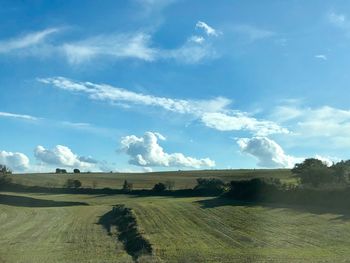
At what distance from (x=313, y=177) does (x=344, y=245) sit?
49032 millimetres

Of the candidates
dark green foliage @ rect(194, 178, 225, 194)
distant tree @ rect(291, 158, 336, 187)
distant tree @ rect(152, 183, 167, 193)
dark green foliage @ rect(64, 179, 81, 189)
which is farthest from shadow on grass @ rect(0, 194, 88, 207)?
distant tree @ rect(291, 158, 336, 187)

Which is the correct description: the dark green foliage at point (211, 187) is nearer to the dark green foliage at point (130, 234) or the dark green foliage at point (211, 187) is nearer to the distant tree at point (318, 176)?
the distant tree at point (318, 176)

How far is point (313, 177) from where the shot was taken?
80938 millimetres

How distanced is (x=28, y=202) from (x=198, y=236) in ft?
188

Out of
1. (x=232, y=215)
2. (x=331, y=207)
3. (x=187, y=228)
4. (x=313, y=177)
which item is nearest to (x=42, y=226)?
(x=187, y=228)

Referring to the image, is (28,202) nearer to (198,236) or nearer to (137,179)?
(137,179)

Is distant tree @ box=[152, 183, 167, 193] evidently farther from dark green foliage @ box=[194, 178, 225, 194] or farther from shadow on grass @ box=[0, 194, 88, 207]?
shadow on grass @ box=[0, 194, 88, 207]

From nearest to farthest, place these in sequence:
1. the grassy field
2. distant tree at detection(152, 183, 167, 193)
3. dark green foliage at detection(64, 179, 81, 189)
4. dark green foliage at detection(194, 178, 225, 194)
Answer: the grassy field < dark green foliage at detection(194, 178, 225, 194) < distant tree at detection(152, 183, 167, 193) < dark green foliage at detection(64, 179, 81, 189)

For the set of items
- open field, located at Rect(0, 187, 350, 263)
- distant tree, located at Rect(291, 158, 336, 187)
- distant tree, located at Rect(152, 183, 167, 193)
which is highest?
distant tree, located at Rect(291, 158, 336, 187)

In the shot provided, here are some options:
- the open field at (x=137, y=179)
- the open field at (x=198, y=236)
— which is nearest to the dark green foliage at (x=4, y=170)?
the open field at (x=137, y=179)

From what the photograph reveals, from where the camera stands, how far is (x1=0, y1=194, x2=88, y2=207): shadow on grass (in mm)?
83875

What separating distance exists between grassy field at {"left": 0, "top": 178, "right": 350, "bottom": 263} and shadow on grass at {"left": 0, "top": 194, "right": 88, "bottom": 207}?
2435cm

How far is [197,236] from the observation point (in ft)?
121

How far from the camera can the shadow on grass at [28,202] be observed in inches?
3302
